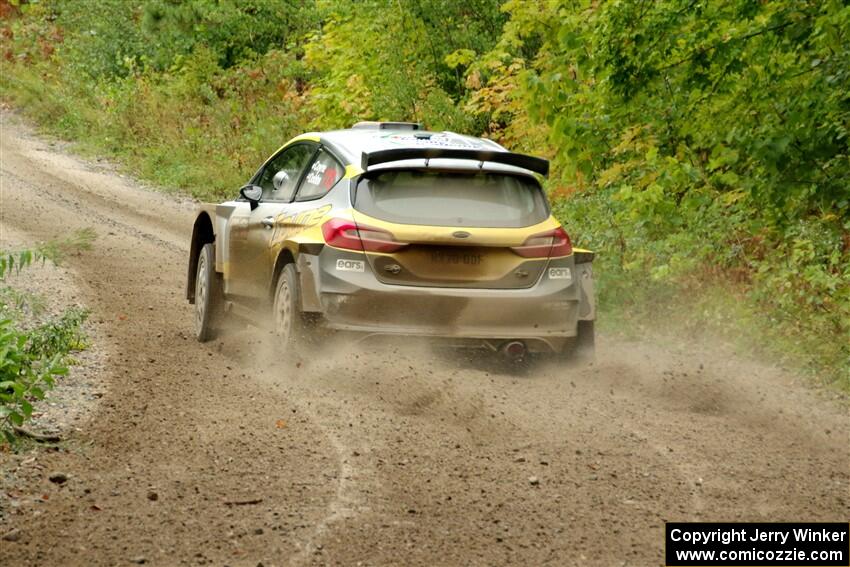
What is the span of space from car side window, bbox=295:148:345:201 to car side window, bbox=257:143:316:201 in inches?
7.5

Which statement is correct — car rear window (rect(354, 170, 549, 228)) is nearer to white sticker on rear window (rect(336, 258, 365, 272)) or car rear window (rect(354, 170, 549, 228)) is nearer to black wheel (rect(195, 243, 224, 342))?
white sticker on rear window (rect(336, 258, 365, 272))

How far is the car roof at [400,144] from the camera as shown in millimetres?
8562

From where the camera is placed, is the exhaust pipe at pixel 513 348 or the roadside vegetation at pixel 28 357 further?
the exhaust pipe at pixel 513 348

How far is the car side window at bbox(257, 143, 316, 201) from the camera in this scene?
31.8 feet

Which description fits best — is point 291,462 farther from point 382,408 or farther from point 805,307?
point 805,307

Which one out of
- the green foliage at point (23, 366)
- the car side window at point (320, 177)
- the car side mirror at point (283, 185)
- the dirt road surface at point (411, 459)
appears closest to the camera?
the dirt road surface at point (411, 459)

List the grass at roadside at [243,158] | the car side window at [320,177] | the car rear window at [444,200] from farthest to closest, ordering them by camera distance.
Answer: the grass at roadside at [243,158] → the car side window at [320,177] → the car rear window at [444,200]

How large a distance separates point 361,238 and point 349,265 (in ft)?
0.63

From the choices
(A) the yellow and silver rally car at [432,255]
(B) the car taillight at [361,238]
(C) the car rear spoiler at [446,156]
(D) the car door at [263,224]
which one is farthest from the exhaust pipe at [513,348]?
(D) the car door at [263,224]

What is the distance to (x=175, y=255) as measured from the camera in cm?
1631

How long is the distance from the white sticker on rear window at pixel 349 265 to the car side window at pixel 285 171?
1417 mm

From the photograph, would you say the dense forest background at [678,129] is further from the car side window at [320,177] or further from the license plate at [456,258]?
the car side window at [320,177]

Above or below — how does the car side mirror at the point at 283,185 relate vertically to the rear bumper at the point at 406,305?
above

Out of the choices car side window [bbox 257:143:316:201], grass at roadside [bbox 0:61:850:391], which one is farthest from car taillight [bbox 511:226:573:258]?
grass at roadside [bbox 0:61:850:391]
